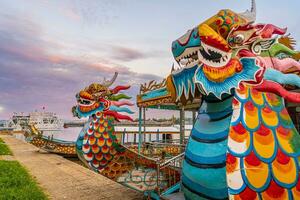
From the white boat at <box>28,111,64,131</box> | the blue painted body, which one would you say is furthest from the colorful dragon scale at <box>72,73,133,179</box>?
the white boat at <box>28,111,64,131</box>

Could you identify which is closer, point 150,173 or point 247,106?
point 247,106

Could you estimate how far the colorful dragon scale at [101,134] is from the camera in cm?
614

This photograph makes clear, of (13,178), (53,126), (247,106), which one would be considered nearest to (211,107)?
(247,106)

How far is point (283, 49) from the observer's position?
2844 mm

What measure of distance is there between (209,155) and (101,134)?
14.1 feet

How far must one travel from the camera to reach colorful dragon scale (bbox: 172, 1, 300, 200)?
7.18 feet

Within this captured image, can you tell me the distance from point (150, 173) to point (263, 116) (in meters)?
3.94

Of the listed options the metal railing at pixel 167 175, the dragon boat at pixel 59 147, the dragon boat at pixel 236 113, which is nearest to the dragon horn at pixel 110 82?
the metal railing at pixel 167 175

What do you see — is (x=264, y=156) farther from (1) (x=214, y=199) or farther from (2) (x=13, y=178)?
(2) (x=13, y=178)

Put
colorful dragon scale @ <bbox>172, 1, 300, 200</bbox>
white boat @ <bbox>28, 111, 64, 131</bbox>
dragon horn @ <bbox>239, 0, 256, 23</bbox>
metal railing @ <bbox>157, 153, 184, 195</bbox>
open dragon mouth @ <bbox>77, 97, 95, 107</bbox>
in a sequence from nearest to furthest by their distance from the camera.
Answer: colorful dragon scale @ <bbox>172, 1, 300, 200</bbox>, dragon horn @ <bbox>239, 0, 256, 23</bbox>, metal railing @ <bbox>157, 153, 184, 195</bbox>, open dragon mouth @ <bbox>77, 97, 95, 107</bbox>, white boat @ <bbox>28, 111, 64, 131</bbox>

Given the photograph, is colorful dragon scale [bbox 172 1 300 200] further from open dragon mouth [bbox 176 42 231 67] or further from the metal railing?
the metal railing

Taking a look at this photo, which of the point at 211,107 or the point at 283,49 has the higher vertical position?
the point at 283,49

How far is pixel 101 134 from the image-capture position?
20.3 feet

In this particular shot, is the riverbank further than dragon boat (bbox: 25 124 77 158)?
No
